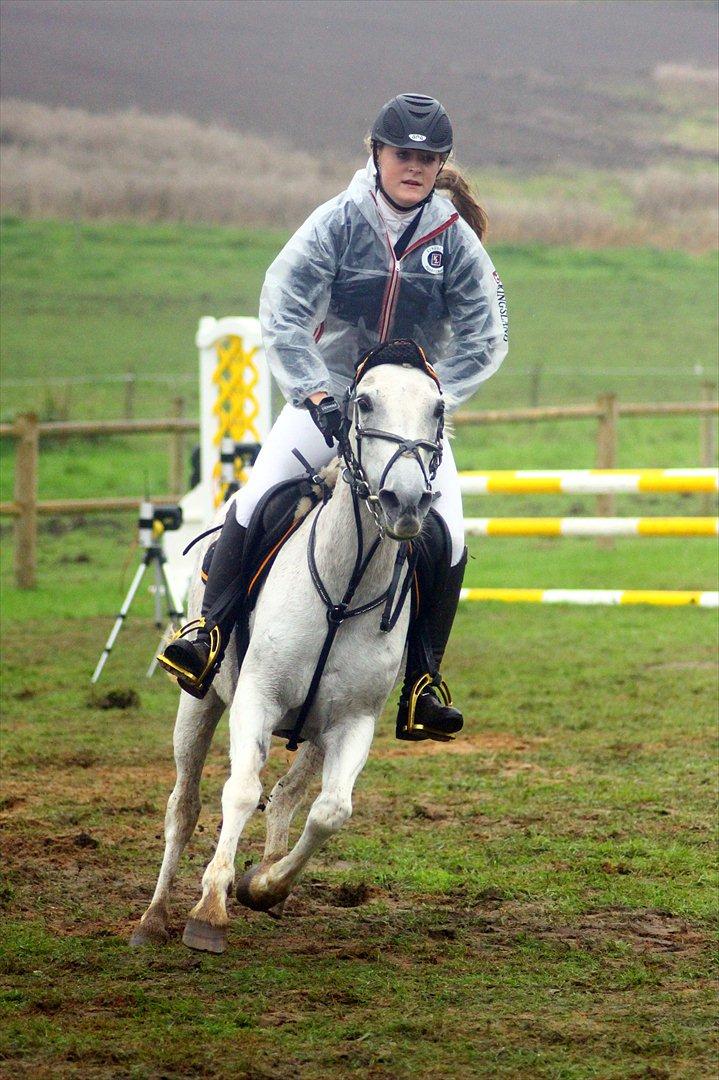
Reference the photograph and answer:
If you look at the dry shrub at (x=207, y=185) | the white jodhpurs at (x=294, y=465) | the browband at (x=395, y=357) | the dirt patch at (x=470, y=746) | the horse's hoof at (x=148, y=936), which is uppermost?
the dry shrub at (x=207, y=185)

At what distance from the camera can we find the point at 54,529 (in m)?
16.8

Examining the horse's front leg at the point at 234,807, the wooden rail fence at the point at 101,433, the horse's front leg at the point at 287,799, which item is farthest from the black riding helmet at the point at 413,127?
the wooden rail fence at the point at 101,433

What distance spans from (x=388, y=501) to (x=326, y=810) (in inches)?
36.2

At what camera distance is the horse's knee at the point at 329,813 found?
3.93 metres

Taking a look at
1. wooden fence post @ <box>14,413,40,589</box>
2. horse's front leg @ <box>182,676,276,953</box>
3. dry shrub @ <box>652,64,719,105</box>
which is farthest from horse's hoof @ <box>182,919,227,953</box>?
dry shrub @ <box>652,64,719,105</box>

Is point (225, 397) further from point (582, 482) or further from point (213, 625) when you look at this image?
point (213, 625)

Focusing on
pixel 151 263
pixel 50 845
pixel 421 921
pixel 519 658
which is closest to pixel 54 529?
pixel 519 658

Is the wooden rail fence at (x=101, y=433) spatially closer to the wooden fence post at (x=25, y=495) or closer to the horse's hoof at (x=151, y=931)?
the wooden fence post at (x=25, y=495)

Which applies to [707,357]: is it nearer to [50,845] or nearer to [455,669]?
[455,669]

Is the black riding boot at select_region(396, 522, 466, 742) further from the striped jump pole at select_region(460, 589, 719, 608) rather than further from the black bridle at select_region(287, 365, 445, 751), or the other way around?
the striped jump pole at select_region(460, 589, 719, 608)

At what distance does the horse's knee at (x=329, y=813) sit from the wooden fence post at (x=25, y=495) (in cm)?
926

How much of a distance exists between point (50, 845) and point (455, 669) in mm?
4427

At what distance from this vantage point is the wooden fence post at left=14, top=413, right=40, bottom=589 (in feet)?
41.9

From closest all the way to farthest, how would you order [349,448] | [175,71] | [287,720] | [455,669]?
[349,448]
[287,720]
[455,669]
[175,71]
